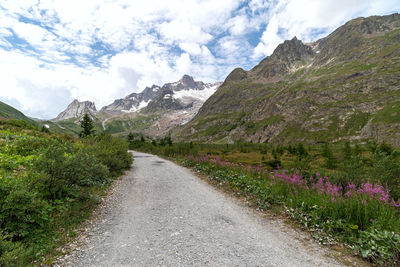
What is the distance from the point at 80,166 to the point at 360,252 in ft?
30.8

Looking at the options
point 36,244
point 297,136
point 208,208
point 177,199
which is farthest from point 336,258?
point 297,136

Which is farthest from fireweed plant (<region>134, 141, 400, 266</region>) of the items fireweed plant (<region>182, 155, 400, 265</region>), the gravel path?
the gravel path

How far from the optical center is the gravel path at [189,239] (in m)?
4.50

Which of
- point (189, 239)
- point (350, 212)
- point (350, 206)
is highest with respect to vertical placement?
point (350, 206)

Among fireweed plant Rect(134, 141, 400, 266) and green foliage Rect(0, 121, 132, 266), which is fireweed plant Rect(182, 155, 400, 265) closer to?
fireweed plant Rect(134, 141, 400, 266)

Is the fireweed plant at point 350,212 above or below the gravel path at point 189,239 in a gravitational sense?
above

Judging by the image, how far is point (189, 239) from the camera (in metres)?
5.48

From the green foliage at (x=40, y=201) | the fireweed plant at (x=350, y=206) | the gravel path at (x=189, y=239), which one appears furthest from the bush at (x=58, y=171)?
the fireweed plant at (x=350, y=206)

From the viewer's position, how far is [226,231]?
605 centimetres

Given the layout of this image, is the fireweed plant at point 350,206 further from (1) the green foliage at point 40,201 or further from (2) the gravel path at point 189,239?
(1) the green foliage at point 40,201

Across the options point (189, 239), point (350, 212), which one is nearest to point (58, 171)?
point (189, 239)

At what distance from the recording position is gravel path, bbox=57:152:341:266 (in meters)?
4.50

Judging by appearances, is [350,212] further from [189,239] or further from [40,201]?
[40,201]

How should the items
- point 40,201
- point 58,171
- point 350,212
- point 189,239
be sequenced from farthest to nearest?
point 58,171 < point 350,212 < point 189,239 < point 40,201
